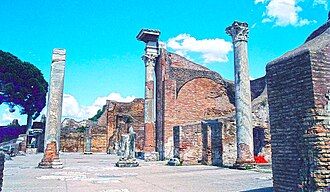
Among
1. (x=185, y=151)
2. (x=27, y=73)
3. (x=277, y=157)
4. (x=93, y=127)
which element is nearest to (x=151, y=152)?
(x=185, y=151)

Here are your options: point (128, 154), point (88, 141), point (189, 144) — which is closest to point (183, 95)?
point (189, 144)

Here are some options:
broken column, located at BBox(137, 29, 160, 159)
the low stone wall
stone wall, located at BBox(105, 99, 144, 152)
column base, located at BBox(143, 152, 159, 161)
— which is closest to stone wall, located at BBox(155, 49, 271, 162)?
column base, located at BBox(143, 152, 159, 161)

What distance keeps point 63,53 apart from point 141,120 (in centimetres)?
2214

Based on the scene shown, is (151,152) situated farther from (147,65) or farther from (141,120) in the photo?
(141,120)

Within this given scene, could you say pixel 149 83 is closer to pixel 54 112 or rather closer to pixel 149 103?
pixel 149 103

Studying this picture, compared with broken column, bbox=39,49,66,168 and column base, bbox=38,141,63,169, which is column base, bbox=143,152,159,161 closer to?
broken column, bbox=39,49,66,168

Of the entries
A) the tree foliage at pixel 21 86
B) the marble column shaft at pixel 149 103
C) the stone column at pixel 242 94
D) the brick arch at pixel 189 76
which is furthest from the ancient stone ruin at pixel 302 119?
the tree foliage at pixel 21 86

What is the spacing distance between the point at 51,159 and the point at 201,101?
11.8 m

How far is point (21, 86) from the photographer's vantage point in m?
49.1

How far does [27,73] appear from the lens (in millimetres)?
49625

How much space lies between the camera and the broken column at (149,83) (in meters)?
19.1

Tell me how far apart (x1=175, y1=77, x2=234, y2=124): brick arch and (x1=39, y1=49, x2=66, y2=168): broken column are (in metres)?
8.63

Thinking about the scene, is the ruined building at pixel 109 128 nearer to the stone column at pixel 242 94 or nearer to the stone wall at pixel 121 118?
the stone wall at pixel 121 118

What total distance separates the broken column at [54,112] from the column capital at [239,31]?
7.18 metres
